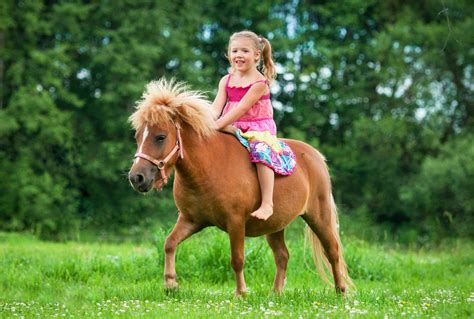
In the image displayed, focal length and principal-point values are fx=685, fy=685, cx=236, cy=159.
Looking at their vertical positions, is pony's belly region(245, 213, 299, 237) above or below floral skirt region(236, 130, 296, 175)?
below

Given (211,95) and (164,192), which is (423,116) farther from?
(164,192)

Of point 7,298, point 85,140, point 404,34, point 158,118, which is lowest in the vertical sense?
point 7,298

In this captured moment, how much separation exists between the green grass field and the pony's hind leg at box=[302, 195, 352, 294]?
22cm

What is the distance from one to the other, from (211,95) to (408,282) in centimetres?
1942

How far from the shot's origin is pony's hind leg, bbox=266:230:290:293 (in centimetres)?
774

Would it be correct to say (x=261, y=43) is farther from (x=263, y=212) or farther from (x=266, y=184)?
(x=263, y=212)

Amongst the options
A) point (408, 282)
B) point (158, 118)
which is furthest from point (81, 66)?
point (158, 118)

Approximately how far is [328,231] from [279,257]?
643 mm

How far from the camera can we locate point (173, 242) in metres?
6.68

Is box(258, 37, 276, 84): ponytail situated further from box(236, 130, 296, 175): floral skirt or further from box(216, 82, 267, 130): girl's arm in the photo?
box(236, 130, 296, 175): floral skirt

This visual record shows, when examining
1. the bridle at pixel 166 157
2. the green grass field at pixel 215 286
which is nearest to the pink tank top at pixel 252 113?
the bridle at pixel 166 157

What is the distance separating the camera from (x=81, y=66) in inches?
1118

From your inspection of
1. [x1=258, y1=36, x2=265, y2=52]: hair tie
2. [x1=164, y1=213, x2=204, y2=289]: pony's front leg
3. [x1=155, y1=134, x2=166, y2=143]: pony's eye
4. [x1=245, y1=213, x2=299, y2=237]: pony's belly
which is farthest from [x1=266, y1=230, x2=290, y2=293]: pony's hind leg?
[x1=155, y1=134, x2=166, y2=143]: pony's eye

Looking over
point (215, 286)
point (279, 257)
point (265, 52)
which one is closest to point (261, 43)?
point (265, 52)
